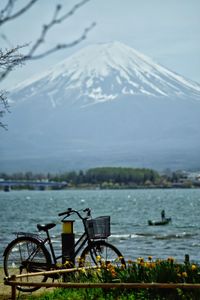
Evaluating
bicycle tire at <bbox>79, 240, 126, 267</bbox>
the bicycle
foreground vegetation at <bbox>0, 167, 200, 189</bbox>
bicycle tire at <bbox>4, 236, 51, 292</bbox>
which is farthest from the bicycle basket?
foreground vegetation at <bbox>0, 167, 200, 189</bbox>

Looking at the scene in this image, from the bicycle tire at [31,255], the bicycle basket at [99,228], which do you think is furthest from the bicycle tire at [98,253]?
the bicycle tire at [31,255]

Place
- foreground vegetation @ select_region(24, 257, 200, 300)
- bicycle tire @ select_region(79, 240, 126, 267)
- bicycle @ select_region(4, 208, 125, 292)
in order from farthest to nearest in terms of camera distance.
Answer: bicycle @ select_region(4, 208, 125, 292), bicycle tire @ select_region(79, 240, 126, 267), foreground vegetation @ select_region(24, 257, 200, 300)

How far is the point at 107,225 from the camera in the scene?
825cm

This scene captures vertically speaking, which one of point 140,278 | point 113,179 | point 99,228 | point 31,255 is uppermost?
point 113,179

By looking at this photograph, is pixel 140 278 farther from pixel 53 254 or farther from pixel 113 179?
pixel 113 179

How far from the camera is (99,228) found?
8242mm

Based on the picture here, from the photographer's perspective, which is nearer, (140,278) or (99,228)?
(140,278)

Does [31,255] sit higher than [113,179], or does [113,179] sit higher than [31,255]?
[113,179]

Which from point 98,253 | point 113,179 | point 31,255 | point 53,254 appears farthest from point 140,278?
point 113,179

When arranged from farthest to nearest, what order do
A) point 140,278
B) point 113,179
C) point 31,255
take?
point 113,179 → point 31,255 → point 140,278

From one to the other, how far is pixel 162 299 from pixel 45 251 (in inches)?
84.8

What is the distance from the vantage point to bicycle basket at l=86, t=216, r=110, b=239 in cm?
820

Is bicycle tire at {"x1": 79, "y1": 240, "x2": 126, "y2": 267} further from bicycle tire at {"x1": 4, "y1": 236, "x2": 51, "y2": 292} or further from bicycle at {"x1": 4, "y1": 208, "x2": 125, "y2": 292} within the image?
bicycle tire at {"x1": 4, "y1": 236, "x2": 51, "y2": 292}

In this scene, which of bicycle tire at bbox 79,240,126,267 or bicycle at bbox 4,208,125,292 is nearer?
bicycle tire at bbox 79,240,126,267
